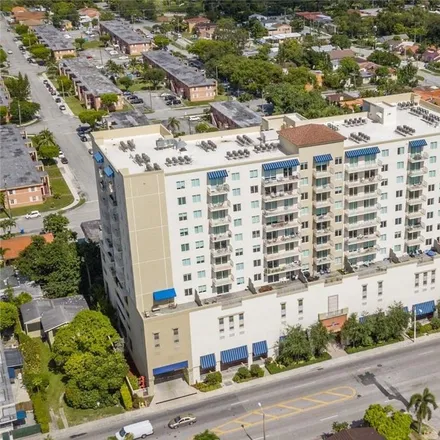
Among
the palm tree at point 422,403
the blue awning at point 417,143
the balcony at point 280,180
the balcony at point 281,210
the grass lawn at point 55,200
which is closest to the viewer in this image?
the palm tree at point 422,403

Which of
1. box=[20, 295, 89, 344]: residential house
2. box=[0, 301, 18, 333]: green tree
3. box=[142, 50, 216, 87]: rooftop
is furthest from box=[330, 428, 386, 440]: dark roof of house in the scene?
box=[142, 50, 216, 87]: rooftop

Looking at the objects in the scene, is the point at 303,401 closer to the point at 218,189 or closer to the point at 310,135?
the point at 218,189

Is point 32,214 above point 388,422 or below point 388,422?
below

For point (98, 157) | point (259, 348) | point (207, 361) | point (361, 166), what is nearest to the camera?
point (207, 361)

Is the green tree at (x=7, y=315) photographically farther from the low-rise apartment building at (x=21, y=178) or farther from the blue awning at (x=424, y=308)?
the blue awning at (x=424, y=308)

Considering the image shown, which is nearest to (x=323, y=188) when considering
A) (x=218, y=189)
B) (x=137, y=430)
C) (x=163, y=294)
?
(x=218, y=189)

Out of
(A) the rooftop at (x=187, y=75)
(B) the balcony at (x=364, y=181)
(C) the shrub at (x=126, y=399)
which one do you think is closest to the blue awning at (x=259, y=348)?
(C) the shrub at (x=126, y=399)
